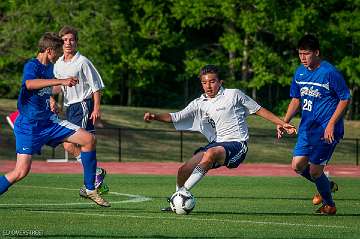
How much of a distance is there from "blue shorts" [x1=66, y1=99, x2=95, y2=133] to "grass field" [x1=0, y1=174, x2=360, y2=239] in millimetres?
1100

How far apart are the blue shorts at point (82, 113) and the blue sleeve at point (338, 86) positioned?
378 centimetres

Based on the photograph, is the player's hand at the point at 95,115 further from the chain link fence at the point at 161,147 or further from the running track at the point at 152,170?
the chain link fence at the point at 161,147

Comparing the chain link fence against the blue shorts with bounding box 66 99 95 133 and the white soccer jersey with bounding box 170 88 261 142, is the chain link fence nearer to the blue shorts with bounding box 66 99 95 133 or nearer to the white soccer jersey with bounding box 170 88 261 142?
the blue shorts with bounding box 66 99 95 133

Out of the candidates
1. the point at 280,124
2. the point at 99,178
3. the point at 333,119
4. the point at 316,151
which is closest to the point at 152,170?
the point at 99,178

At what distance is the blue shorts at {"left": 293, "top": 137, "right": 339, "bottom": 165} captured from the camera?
14.7 meters

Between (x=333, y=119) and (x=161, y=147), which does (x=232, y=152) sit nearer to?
(x=333, y=119)

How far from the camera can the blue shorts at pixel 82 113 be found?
54.2 ft

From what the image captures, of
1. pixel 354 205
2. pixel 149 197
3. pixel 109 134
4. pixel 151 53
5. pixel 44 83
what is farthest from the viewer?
pixel 151 53

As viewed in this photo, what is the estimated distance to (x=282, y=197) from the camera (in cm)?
1825

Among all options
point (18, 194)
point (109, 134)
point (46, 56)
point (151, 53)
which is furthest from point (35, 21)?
point (46, 56)

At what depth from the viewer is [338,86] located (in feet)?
47.2

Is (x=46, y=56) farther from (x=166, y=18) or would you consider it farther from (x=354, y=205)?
(x=166, y=18)

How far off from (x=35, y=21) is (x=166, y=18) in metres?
13.6

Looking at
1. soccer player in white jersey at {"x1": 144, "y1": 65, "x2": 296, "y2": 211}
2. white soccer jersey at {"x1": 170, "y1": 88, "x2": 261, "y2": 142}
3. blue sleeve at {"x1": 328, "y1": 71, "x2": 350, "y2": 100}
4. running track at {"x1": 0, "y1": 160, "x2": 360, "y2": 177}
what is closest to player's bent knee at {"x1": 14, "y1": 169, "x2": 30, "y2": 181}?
soccer player in white jersey at {"x1": 144, "y1": 65, "x2": 296, "y2": 211}
